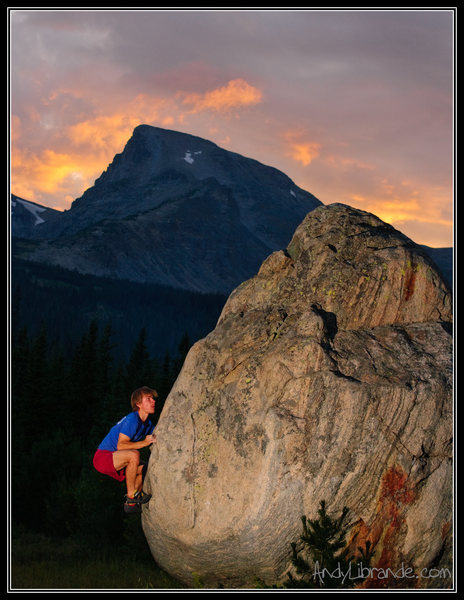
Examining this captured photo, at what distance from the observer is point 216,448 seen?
14383 millimetres

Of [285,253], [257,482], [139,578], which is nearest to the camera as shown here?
[257,482]

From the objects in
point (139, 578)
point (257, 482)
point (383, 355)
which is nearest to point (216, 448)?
point (257, 482)

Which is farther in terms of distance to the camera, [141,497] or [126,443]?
[141,497]

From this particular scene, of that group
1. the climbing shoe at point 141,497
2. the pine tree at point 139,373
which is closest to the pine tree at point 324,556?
the climbing shoe at point 141,497

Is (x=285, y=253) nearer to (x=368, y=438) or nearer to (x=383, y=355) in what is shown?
(x=383, y=355)

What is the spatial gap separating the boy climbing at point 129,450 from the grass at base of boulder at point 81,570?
5.32ft

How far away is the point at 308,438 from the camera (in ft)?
45.0

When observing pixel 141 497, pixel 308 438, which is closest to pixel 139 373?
pixel 141 497

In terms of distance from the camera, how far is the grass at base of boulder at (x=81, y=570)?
1402 centimetres

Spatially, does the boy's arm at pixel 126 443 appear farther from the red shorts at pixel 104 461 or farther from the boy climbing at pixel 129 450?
the red shorts at pixel 104 461

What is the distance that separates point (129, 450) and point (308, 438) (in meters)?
4.13

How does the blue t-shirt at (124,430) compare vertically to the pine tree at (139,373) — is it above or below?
above

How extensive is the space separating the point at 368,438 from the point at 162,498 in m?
5.00

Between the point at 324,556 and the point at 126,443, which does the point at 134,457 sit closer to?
the point at 126,443
